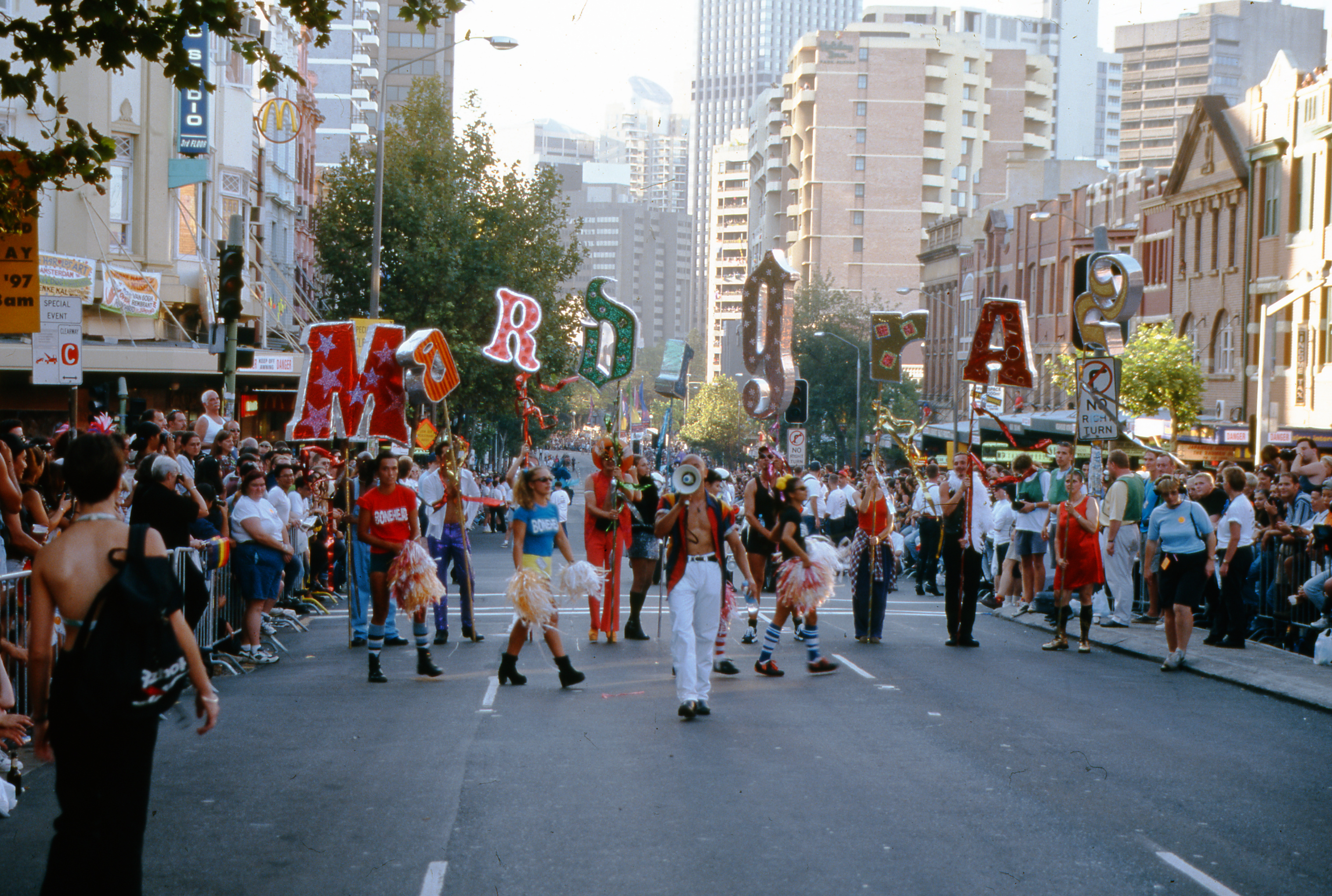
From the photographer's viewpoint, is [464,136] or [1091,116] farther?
[1091,116]

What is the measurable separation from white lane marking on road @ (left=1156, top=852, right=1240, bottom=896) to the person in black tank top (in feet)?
18.5

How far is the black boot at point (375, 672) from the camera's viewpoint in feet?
38.8

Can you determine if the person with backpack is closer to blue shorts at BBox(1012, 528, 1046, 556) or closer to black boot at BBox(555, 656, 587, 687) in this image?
black boot at BBox(555, 656, 587, 687)

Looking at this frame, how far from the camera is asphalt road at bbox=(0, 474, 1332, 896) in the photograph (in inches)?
251

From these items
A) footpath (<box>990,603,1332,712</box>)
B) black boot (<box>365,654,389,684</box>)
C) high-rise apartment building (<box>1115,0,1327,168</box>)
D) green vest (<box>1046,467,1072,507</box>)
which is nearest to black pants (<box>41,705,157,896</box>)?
black boot (<box>365,654,389,684</box>)

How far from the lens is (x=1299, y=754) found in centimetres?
934

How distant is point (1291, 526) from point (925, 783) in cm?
827

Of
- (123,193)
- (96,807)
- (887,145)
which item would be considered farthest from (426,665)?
(887,145)

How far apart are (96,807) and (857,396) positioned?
201 feet

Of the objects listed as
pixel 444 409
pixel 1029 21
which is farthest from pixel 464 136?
pixel 1029 21

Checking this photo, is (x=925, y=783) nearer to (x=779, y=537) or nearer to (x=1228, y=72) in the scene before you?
(x=779, y=537)

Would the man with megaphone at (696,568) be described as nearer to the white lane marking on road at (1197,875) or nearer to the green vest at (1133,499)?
the white lane marking on road at (1197,875)

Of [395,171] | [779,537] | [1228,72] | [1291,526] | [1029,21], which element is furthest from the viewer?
[1029,21]

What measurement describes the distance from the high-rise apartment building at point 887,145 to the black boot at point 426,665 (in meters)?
103
